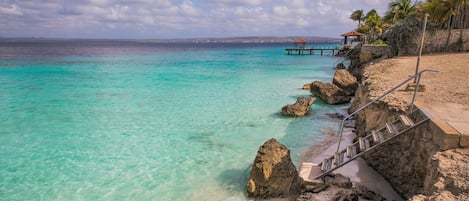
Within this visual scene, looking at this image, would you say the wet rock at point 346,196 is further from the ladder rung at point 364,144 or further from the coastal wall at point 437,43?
the coastal wall at point 437,43

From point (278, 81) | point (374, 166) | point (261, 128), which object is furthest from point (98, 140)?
point (278, 81)

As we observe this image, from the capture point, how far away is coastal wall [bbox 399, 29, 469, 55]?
20375mm

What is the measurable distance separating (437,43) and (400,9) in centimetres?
1479

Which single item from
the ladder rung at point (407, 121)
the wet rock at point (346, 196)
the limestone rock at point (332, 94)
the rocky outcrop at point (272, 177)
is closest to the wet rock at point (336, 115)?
the limestone rock at point (332, 94)

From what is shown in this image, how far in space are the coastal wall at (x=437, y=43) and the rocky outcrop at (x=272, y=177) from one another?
19400mm

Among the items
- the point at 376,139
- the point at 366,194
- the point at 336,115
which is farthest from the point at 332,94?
the point at 366,194

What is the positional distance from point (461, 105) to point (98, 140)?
11.8 m

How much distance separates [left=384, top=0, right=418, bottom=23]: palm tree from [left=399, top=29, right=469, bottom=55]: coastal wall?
1064cm

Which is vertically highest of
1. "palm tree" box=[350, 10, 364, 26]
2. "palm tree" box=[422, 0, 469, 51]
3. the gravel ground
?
"palm tree" box=[350, 10, 364, 26]

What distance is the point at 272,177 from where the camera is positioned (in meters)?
7.56

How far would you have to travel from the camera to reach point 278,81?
85.2 feet

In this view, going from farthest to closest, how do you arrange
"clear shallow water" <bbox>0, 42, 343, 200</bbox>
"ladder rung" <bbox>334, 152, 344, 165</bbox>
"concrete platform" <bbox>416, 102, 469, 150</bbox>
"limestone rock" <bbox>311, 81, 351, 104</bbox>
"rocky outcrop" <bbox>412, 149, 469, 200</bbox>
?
"limestone rock" <bbox>311, 81, 351, 104</bbox> → "clear shallow water" <bbox>0, 42, 343, 200</bbox> → "ladder rung" <bbox>334, 152, 344, 165</bbox> → "concrete platform" <bbox>416, 102, 469, 150</bbox> → "rocky outcrop" <bbox>412, 149, 469, 200</bbox>

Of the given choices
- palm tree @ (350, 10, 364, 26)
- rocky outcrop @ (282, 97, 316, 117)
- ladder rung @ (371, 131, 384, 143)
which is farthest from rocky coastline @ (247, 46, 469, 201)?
palm tree @ (350, 10, 364, 26)

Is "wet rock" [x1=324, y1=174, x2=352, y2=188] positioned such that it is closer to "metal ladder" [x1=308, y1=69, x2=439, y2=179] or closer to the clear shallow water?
"metal ladder" [x1=308, y1=69, x2=439, y2=179]
